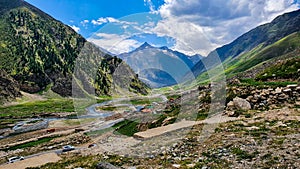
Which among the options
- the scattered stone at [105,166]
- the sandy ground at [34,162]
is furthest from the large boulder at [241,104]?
the sandy ground at [34,162]

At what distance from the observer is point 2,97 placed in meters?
178

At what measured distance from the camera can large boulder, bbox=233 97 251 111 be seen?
31178 millimetres

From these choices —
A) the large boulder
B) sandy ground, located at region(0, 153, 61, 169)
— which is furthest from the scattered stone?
the large boulder

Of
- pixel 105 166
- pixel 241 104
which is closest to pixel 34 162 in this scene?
pixel 105 166

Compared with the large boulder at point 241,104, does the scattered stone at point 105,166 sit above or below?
below

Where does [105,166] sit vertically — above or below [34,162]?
above

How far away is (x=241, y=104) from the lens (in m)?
31.7

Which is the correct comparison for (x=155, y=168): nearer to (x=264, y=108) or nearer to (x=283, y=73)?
(x=264, y=108)

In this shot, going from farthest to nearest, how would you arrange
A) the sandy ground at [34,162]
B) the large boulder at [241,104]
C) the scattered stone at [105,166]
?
1. the large boulder at [241,104]
2. the sandy ground at [34,162]
3. the scattered stone at [105,166]

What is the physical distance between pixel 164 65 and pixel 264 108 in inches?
494

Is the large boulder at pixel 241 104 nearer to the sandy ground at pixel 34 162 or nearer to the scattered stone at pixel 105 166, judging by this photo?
the scattered stone at pixel 105 166

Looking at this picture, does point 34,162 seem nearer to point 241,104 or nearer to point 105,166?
point 105,166

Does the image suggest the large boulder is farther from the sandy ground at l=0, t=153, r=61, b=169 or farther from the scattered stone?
the sandy ground at l=0, t=153, r=61, b=169

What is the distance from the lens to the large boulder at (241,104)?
102 feet
